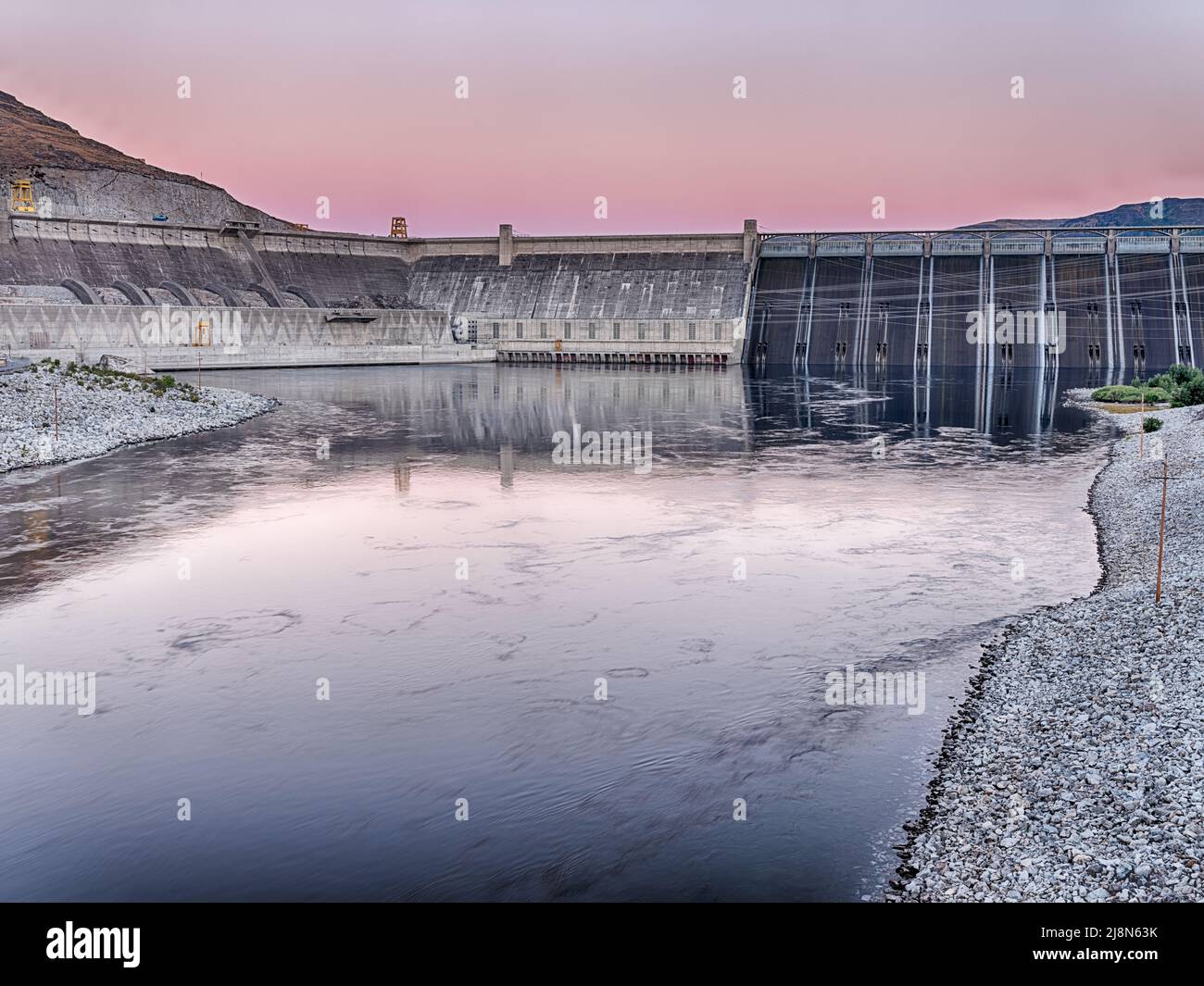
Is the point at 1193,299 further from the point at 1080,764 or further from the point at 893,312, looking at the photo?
the point at 1080,764

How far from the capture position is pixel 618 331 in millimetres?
95250

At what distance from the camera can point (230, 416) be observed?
48.4 meters

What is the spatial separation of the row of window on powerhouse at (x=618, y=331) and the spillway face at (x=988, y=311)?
3.36 metres

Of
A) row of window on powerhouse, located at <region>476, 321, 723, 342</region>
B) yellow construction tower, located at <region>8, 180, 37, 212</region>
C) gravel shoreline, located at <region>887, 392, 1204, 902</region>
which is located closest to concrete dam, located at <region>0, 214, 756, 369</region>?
row of window on powerhouse, located at <region>476, 321, 723, 342</region>

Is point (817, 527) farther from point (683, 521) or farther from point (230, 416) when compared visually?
point (230, 416)

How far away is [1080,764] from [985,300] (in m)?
82.0

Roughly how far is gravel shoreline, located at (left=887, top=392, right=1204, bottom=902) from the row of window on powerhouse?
240 ft

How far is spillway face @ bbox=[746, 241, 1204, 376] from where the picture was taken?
270 ft

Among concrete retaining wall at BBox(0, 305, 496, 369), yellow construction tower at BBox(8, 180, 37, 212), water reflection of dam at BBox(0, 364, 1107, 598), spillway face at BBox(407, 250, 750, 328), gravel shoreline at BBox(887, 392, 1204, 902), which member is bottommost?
gravel shoreline at BBox(887, 392, 1204, 902)

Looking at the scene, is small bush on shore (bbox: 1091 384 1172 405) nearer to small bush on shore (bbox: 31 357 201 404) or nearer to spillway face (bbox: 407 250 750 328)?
spillway face (bbox: 407 250 750 328)

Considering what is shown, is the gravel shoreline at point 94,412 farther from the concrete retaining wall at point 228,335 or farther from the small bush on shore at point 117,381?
the concrete retaining wall at point 228,335

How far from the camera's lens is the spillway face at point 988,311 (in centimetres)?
8225

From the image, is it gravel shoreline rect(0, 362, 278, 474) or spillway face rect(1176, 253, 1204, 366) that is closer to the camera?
gravel shoreline rect(0, 362, 278, 474)
